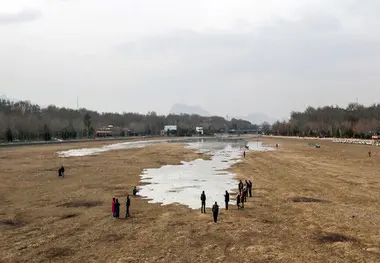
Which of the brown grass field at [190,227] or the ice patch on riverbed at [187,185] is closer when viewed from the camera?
the brown grass field at [190,227]

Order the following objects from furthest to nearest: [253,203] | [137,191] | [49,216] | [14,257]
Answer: [137,191]
[253,203]
[49,216]
[14,257]

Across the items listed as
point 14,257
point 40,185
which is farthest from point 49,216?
point 40,185

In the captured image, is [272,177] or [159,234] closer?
[159,234]

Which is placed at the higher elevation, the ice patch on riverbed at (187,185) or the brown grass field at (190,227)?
the ice patch on riverbed at (187,185)

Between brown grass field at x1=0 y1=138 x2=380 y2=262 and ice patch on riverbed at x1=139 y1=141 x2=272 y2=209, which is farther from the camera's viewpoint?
ice patch on riverbed at x1=139 y1=141 x2=272 y2=209

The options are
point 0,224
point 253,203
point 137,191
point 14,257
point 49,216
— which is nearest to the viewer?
point 14,257

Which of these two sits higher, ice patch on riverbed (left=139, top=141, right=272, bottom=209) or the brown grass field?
ice patch on riverbed (left=139, top=141, right=272, bottom=209)

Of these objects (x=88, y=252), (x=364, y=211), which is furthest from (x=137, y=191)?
(x=364, y=211)

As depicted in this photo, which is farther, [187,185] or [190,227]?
[187,185]

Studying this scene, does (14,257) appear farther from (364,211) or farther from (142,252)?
(364,211)

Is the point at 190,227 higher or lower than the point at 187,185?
lower

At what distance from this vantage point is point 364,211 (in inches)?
970

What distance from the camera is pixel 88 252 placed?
17.2 metres

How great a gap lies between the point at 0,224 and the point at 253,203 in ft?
57.3
